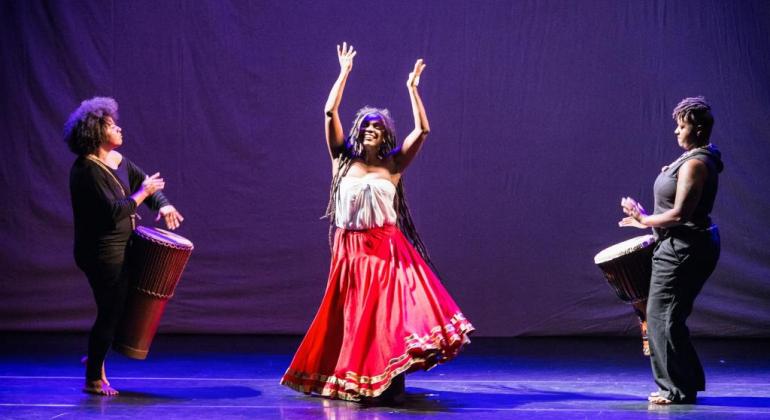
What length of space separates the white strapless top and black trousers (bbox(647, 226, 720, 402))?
4.20 feet

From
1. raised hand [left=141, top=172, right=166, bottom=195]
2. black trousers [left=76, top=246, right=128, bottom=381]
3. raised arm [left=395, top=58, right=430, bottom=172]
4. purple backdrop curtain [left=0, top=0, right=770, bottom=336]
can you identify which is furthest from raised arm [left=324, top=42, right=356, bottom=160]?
purple backdrop curtain [left=0, top=0, right=770, bottom=336]

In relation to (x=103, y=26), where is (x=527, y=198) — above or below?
below

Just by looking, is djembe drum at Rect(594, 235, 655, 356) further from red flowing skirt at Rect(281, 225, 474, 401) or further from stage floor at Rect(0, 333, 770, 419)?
red flowing skirt at Rect(281, 225, 474, 401)

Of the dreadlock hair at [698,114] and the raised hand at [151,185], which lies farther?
the raised hand at [151,185]

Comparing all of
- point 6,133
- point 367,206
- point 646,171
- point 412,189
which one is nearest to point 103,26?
point 6,133

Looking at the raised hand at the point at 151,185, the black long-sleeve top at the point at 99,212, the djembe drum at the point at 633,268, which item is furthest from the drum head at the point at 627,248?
the black long-sleeve top at the point at 99,212

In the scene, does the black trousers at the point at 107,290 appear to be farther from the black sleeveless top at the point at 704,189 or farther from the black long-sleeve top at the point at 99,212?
the black sleeveless top at the point at 704,189

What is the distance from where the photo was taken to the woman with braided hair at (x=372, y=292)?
4.48 metres

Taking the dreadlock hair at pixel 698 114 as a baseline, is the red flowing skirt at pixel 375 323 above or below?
below

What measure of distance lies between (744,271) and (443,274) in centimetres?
216

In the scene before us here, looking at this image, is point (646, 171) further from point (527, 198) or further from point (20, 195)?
point (20, 195)

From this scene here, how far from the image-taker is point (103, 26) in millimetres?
7363

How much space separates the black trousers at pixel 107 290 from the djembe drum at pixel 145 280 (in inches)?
2.5

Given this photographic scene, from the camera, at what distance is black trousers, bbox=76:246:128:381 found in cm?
478
